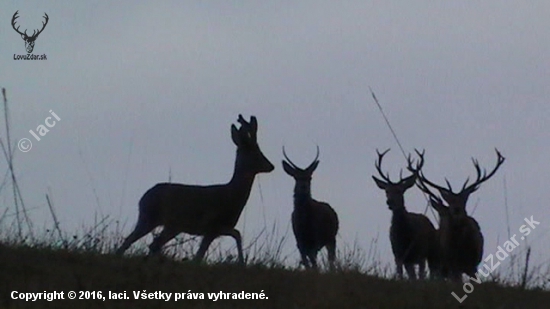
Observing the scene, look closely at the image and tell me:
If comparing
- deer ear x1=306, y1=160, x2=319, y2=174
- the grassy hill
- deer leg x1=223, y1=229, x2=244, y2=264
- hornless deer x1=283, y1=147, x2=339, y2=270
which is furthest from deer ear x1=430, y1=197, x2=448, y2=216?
the grassy hill

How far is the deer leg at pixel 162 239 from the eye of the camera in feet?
42.2

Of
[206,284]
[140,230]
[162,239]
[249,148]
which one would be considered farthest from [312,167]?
[206,284]

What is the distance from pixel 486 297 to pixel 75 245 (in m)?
3.62

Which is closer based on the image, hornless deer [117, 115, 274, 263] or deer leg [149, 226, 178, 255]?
deer leg [149, 226, 178, 255]

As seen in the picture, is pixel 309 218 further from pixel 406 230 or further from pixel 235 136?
pixel 235 136

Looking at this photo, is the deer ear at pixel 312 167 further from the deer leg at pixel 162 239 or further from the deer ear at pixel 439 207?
the deer leg at pixel 162 239

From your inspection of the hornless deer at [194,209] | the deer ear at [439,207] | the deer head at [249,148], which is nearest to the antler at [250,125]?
the deer head at [249,148]

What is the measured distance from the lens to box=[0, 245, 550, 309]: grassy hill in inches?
389

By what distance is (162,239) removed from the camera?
14102mm

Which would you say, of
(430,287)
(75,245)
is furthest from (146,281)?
(430,287)

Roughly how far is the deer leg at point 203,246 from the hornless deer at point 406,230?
167 inches

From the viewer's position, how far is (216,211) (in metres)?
14.9

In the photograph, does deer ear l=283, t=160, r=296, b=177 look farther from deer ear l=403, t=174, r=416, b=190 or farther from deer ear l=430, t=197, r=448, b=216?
deer ear l=430, t=197, r=448, b=216

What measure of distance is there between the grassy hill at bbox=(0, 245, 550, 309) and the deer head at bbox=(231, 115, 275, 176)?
13.5ft
